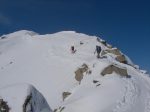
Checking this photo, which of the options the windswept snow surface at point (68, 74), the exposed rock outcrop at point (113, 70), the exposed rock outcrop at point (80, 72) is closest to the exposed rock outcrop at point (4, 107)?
the windswept snow surface at point (68, 74)

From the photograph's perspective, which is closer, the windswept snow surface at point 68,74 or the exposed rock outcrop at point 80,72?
the windswept snow surface at point 68,74

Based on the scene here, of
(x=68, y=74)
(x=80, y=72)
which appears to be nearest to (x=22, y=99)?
(x=80, y=72)

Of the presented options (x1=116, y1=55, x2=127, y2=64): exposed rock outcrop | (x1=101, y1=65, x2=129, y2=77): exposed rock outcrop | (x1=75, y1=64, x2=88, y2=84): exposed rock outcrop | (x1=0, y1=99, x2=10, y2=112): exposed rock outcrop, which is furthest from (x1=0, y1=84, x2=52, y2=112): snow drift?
(x1=116, y1=55, x2=127, y2=64): exposed rock outcrop

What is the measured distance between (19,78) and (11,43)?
55.6 ft

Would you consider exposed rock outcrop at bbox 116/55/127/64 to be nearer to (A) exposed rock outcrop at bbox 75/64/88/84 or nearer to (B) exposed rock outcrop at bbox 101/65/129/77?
Result: (A) exposed rock outcrop at bbox 75/64/88/84

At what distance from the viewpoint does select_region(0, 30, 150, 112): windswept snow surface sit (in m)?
28.0

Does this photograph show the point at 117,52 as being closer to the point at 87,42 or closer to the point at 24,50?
the point at 87,42

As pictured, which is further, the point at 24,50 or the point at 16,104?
the point at 24,50

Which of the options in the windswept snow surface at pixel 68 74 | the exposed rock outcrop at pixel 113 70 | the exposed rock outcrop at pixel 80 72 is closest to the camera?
the windswept snow surface at pixel 68 74

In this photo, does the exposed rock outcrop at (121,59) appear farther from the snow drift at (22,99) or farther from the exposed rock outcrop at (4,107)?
the exposed rock outcrop at (4,107)

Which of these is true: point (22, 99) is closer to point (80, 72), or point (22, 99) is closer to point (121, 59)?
point (80, 72)

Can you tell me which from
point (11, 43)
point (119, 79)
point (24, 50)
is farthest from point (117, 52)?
point (11, 43)

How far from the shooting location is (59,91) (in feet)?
130

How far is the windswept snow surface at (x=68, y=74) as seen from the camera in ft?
91.8
